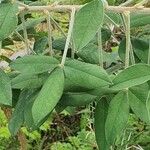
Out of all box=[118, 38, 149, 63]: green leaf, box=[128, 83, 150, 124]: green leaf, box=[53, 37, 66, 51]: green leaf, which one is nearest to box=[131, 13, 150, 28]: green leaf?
box=[118, 38, 149, 63]: green leaf

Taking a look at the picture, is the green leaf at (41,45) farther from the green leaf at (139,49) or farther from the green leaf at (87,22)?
the green leaf at (87,22)

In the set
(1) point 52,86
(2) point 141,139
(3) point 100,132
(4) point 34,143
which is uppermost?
(1) point 52,86

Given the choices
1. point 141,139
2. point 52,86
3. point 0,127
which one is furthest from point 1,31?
point 0,127

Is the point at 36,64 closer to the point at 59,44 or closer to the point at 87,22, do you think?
the point at 87,22

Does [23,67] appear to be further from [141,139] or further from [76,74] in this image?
[141,139]

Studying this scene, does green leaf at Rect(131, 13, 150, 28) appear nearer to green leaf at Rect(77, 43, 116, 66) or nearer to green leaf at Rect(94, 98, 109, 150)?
green leaf at Rect(77, 43, 116, 66)

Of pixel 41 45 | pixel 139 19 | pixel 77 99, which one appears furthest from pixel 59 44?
pixel 77 99
